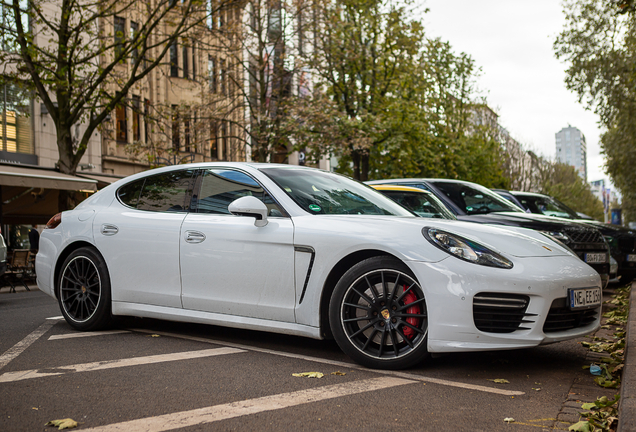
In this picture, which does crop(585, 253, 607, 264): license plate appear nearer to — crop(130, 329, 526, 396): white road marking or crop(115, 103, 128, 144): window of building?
crop(130, 329, 526, 396): white road marking

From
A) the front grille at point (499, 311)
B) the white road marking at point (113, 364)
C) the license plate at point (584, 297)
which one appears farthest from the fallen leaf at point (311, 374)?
the license plate at point (584, 297)

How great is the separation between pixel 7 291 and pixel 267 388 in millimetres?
12276

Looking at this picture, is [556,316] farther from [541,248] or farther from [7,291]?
[7,291]

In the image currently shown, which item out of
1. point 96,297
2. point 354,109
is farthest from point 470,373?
point 354,109

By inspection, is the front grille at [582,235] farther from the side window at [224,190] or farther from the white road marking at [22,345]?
the white road marking at [22,345]

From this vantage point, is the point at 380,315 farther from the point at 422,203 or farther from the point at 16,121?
the point at 16,121

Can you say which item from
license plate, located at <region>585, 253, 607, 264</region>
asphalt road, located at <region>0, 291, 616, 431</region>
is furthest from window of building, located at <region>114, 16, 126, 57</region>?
asphalt road, located at <region>0, 291, 616, 431</region>

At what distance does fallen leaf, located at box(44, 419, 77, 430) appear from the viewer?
125 inches

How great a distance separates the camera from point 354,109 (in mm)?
27734

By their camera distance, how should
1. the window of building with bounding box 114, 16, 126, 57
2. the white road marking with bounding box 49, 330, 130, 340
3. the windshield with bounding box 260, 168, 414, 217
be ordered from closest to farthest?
the windshield with bounding box 260, 168, 414, 217, the white road marking with bounding box 49, 330, 130, 340, the window of building with bounding box 114, 16, 126, 57

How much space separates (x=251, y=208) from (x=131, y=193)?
1830 millimetres

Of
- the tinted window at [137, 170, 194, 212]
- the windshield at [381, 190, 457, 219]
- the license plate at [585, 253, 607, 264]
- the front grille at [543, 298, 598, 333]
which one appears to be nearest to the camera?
the front grille at [543, 298, 598, 333]

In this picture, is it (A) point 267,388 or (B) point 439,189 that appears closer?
(A) point 267,388

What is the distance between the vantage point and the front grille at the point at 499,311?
4020 millimetres
